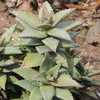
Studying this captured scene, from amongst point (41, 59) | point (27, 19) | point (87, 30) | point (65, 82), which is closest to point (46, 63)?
point (41, 59)

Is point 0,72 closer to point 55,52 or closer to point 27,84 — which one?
point 27,84

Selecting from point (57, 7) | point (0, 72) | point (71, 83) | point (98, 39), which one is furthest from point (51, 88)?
point (57, 7)

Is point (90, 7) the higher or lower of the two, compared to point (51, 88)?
lower

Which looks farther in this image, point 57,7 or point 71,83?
point 57,7

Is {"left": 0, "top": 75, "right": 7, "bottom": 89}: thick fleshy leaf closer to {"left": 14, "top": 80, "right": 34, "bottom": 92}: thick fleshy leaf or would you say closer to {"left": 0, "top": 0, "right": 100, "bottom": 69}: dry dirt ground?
{"left": 14, "top": 80, "right": 34, "bottom": 92}: thick fleshy leaf

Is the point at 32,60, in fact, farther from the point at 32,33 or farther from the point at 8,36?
the point at 8,36

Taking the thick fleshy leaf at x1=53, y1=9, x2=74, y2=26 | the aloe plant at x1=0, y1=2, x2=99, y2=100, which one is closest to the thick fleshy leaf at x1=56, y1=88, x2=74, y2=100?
the aloe plant at x1=0, y1=2, x2=99, y2=100
